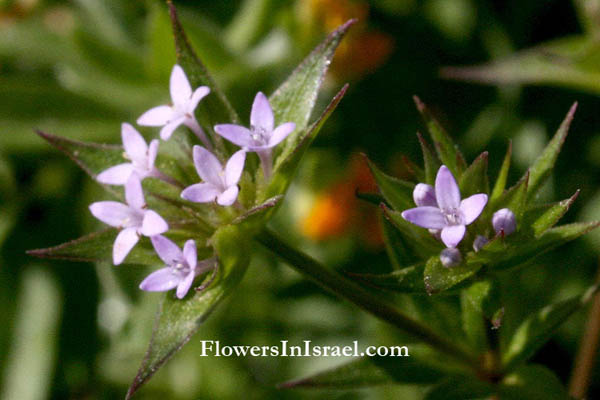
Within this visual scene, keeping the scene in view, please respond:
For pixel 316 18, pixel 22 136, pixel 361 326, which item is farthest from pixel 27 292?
pixel 316 18

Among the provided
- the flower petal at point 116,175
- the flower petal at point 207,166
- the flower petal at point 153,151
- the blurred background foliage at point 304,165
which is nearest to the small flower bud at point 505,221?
the flower petal at point 207,166

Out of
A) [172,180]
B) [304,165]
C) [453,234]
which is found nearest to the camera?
[453,234]

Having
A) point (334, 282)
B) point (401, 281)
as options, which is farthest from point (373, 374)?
point (401, 281)

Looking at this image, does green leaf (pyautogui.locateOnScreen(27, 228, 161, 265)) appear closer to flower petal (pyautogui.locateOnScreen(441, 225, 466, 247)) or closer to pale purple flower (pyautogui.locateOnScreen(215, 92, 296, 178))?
pale purple flower (pyautogui.locateOnScreen(215, 92, 296, 178))

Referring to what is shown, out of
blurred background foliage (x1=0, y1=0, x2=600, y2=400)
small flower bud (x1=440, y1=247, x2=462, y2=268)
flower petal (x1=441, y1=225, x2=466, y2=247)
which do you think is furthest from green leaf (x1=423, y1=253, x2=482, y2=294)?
blurred background foliage (x1=0, y1=0, x2=600, y2=400)

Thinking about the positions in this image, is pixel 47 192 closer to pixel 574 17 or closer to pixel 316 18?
pixel 316 18

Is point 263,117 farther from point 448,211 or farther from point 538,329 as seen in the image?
point 538,329
